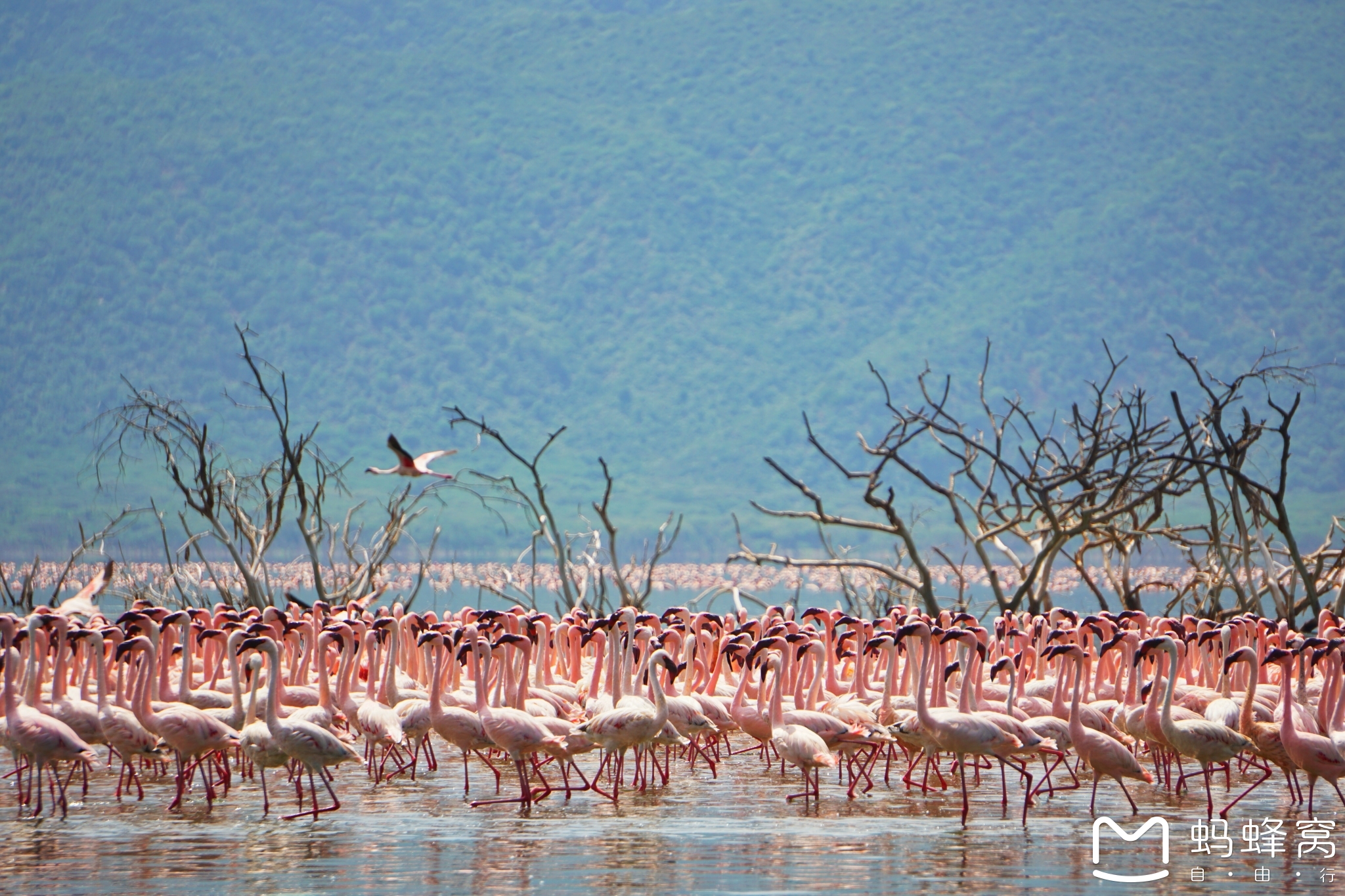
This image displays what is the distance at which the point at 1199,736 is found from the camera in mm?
10773

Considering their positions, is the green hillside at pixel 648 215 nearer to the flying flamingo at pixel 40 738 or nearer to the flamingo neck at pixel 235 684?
the flamingo neck at pixel 235 684

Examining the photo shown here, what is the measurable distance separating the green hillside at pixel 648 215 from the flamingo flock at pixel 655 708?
72.3 m

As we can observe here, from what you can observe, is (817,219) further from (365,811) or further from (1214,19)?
(365,811)

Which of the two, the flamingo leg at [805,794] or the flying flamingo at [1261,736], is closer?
the flying flamingo at [1261,736]

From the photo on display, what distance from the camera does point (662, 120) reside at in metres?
123

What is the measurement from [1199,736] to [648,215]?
10880cm

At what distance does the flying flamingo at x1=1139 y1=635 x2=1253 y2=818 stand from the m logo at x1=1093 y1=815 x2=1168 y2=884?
20.5 inches

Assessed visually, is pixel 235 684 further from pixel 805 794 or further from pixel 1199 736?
pixel 1199 736

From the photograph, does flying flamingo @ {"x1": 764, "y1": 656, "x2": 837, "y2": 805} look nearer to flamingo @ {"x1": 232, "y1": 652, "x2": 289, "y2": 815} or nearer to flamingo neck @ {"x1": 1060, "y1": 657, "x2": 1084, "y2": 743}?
flamingo neck @ {"x1": 1060, "y1": 657, "x2": 1084, "y2": 743}

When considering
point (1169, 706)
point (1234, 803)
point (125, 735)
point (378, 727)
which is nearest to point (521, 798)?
point (378, 727)

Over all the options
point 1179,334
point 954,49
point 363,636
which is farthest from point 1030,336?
point 363,636

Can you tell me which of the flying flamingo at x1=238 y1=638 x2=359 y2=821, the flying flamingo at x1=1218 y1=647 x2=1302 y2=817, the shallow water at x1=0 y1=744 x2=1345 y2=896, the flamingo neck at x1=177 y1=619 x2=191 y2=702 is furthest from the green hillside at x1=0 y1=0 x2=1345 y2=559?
the flying flamingo at x1=238 y1=638 x2=359 y2=821

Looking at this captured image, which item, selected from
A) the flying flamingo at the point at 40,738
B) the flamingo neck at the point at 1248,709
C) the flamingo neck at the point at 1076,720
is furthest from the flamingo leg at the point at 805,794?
the flying flamingo at the point at 40,738

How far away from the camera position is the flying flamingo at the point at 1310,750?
1058 centimetres
